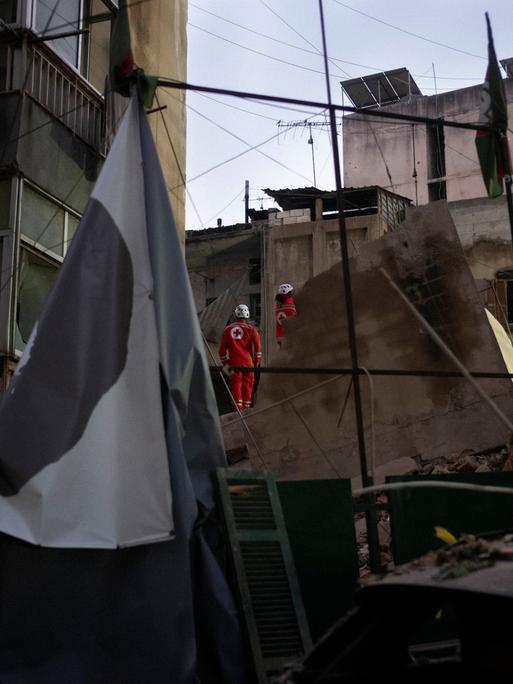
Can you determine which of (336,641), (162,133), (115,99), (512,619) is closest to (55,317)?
(336,641)

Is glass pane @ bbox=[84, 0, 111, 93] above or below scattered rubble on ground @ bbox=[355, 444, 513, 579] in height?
above

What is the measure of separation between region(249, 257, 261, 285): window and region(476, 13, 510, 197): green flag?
25.8 meters

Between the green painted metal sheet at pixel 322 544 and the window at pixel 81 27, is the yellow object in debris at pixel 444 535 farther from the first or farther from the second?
the window at pixel 81 27

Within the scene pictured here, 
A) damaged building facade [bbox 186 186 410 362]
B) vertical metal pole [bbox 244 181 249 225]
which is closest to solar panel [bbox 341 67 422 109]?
vertical metal pole [bbox 244 181 249 225]

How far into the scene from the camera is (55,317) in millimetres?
5977

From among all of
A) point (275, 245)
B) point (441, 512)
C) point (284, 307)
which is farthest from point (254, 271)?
point (441, 512)

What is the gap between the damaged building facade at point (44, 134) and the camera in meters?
11.2

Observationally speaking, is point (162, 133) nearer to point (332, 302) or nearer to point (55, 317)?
point (332, 302)

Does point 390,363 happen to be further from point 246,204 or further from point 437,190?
point 437,190

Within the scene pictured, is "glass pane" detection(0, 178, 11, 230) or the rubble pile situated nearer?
the rubble pile

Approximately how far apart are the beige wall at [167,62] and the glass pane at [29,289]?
2.99 m

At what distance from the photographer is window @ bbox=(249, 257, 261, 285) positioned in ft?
109

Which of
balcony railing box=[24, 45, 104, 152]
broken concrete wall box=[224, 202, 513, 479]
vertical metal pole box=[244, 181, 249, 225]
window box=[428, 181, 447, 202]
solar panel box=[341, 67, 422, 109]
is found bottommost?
broken concrete wall box=[224, 202, 513, 479]

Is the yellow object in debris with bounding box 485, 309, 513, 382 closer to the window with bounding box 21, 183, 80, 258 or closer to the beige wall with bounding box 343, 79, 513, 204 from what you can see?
the window with bounding box 21, 183, 80, 258
